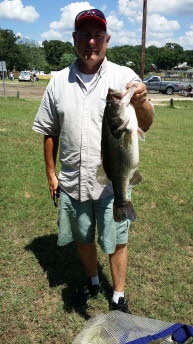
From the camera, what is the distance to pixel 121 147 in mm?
2316

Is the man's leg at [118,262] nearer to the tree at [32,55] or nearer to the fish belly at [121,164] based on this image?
the fish belly at [121,164]

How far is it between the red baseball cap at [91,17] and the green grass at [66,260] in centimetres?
251

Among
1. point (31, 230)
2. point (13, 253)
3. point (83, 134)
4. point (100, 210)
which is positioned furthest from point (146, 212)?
point (83, 134)

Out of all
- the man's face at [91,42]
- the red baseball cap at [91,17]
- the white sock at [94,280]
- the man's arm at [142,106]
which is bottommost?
the white sock at [94,280]

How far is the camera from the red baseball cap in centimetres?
258

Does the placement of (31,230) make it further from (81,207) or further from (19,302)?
(81,207)

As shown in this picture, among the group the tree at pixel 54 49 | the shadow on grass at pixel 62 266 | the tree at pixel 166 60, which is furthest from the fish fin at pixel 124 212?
the tree at pixel 166 60

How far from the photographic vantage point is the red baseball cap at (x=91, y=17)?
2.58 meters

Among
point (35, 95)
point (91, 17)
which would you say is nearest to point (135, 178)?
point (91, 17)

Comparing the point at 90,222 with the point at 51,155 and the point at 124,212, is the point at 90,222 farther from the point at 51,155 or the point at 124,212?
the point at 51,155

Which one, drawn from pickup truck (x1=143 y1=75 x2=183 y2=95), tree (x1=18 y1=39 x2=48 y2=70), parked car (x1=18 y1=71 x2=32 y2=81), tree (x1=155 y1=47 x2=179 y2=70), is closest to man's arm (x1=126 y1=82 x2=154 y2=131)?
pickup truck (x1=143 y1=75 x2=183 y2=95)

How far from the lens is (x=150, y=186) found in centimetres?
650

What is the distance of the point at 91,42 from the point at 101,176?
3.29ft

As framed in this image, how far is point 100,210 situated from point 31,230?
212 cm
